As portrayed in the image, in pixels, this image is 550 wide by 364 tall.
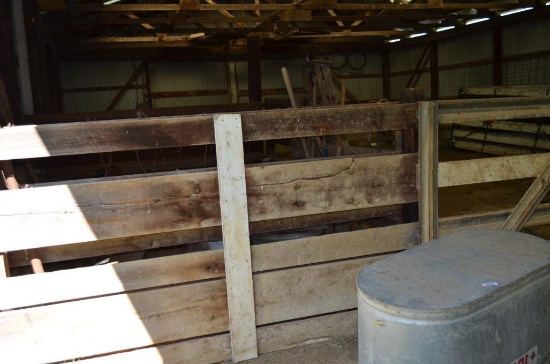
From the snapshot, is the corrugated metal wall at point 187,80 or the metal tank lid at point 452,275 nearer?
the metal tank lid at point 452,275

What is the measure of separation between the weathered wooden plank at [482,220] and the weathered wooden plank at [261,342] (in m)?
0.93

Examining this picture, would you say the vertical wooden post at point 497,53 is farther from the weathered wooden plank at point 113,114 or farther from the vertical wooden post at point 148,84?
the vertical wooden post at point 148,84

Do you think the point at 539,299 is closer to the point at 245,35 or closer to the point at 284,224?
the point at 284,224

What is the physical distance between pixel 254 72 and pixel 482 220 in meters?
8.32

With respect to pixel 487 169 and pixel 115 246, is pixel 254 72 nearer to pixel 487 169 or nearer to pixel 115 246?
pixel 487 169

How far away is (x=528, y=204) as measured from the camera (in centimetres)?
352

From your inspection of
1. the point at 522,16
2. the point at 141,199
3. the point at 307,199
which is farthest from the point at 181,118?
A: the point at 522,16

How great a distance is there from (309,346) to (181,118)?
1.73 meters

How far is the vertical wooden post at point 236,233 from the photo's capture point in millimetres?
2846

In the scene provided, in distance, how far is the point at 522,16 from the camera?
39.4 feet

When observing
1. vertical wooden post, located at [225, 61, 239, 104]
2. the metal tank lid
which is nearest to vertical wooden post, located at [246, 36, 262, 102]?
vertical wooden post, located at [225, 61, 239, 104]

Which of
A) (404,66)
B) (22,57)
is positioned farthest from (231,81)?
(22,57)

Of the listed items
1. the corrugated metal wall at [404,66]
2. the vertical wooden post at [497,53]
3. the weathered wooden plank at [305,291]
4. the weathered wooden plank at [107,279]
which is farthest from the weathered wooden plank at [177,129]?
the corrugated metal wall at [404,66]

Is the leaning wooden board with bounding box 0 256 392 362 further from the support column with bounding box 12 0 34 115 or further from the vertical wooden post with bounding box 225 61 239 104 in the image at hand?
the vertical wooden post with bounding box 225 61 239 104
